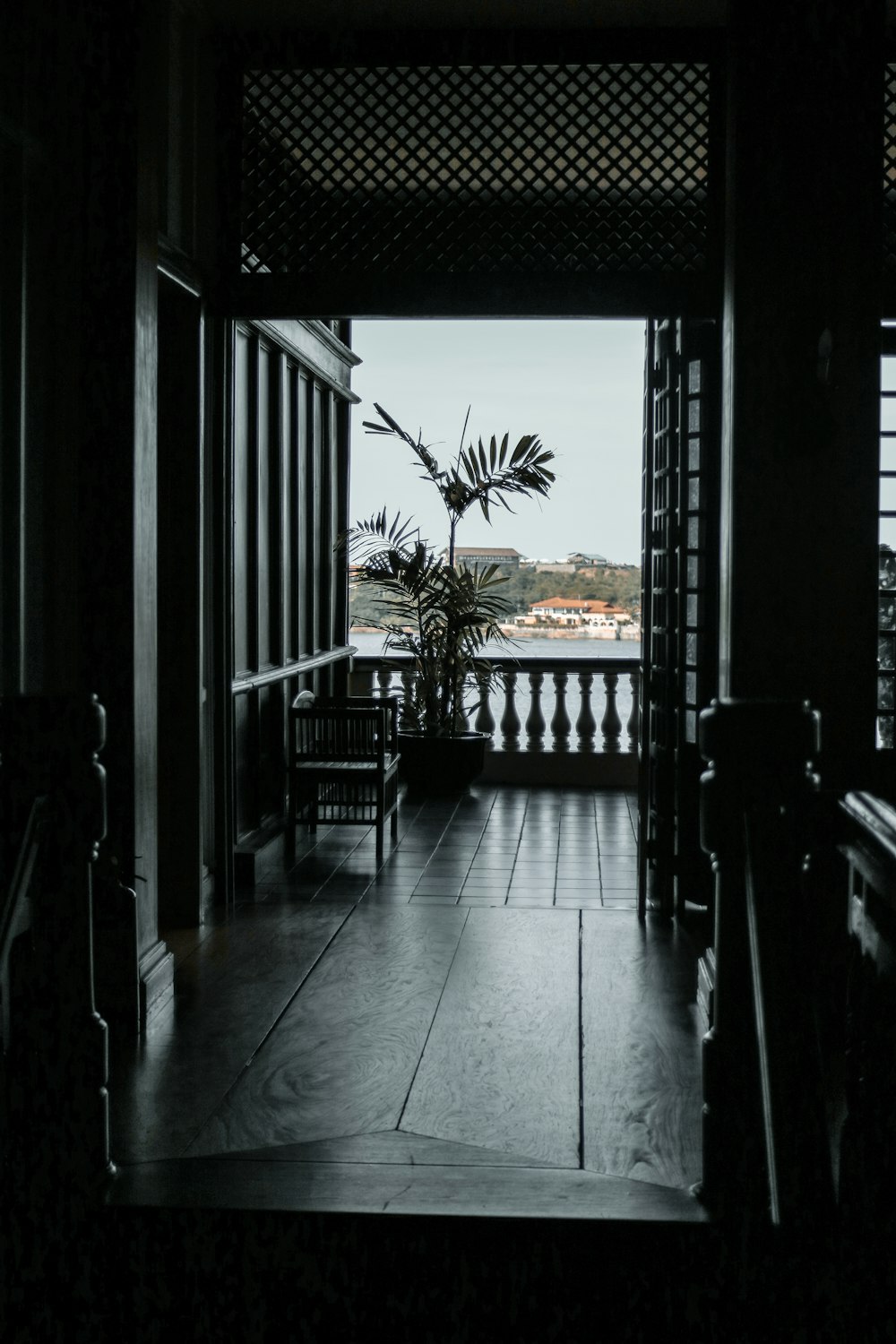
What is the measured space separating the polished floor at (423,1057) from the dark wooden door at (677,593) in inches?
11.4

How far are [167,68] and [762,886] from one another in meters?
3.32

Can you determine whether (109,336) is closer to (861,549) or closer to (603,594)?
(861,549)

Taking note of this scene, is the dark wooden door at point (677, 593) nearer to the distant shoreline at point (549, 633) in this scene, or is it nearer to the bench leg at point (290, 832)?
the bench leg at point (290, 832)

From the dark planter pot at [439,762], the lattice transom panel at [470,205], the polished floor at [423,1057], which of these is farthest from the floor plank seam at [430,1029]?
the dark planter pot at [439,762]

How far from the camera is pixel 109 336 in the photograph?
3400mm

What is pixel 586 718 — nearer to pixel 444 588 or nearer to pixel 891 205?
pixel 444 588

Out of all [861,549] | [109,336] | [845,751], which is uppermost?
[109,336]

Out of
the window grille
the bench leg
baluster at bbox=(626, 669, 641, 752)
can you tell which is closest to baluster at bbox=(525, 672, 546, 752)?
baluster at bbox=(626, 669, 641, 752)

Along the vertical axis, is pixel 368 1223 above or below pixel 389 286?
below

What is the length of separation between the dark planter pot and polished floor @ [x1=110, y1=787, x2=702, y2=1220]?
224 centimetres

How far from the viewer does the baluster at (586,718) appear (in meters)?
8.26

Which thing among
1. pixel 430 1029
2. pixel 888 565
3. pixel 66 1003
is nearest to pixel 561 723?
pixel 888 565

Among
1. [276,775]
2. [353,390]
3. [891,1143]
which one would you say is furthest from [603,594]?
[891,1143]

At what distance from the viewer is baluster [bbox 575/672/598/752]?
8258mm
